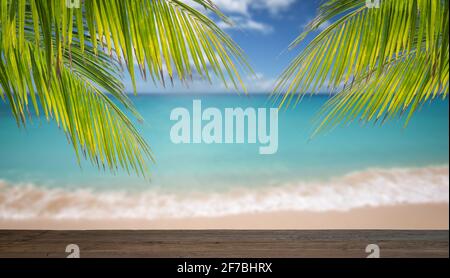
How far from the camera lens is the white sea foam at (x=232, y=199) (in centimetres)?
225

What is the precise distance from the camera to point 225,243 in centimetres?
219

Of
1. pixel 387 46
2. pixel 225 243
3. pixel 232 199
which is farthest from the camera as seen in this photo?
pixel 232 199

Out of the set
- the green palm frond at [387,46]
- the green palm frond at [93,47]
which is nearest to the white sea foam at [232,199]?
the green palm frond at [93,47]

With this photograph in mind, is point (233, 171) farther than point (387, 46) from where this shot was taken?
Yes

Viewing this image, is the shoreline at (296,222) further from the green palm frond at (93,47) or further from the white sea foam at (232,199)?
the green palm frond at (93,47)

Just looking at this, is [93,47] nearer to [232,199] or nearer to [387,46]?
[387,46]

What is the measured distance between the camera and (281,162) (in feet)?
7.45

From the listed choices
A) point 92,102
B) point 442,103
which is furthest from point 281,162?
point 92,102

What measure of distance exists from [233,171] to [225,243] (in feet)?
Result: 1.16

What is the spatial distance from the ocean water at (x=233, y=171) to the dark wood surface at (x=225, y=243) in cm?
10

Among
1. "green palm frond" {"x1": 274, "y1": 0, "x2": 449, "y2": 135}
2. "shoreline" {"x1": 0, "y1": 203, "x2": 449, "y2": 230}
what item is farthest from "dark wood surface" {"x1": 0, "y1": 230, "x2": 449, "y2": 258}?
"green palm frond" {"x1": 274, "y1": 0, "x2": 449, "y2": 135}

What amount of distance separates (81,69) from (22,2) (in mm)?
293

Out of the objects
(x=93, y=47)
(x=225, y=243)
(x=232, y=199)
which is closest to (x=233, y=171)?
(x=232, y=199)
